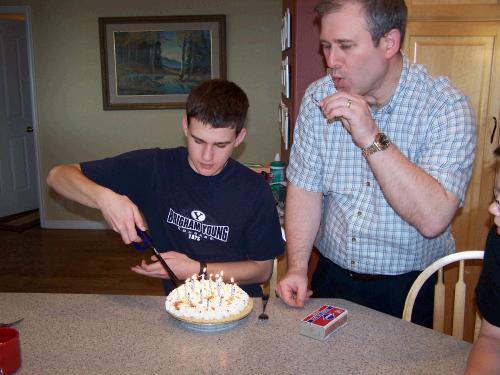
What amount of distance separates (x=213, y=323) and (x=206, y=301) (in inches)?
2.5

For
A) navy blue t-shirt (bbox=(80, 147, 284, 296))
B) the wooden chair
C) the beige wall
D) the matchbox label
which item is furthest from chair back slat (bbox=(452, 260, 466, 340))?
the beige wall

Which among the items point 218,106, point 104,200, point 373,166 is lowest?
point 104,200

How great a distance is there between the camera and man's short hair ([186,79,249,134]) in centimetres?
159

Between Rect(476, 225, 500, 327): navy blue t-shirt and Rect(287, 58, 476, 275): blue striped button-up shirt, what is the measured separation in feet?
0.68

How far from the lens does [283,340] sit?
119 cm

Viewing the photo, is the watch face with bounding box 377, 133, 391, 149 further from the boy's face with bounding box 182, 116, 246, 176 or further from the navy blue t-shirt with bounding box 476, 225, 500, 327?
the boy's face with bounding box 182, 116, 246, 176

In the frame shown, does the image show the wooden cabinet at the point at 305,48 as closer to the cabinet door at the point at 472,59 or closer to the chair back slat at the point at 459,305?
the cabinet door at the point at 472,59

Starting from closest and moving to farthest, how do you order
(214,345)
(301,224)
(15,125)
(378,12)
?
(214,345) < (378,12) < (301,224) < (15,125)

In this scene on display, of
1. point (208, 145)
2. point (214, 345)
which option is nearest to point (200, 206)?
point (208, 145)

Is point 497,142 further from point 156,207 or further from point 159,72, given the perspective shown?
point 159,72

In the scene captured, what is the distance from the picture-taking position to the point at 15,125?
5605 millimetres

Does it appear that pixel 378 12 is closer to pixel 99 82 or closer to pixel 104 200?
pixel 104 200

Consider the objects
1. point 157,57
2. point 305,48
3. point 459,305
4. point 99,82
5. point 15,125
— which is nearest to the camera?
point 459,305

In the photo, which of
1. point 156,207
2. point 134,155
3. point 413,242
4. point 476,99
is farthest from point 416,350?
point 476,99
